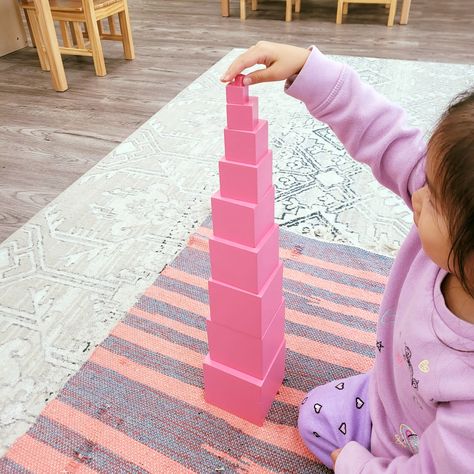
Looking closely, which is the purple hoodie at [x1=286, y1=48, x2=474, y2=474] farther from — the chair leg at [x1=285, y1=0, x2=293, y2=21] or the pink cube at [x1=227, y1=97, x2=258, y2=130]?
the chair leg at [x1=285, y1=0, x2=293, y2=21]

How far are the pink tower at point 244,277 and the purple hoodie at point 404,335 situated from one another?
0.36 feet

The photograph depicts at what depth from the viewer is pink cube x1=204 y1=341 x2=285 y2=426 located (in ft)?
2.78

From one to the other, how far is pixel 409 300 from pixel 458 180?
234 millimetres

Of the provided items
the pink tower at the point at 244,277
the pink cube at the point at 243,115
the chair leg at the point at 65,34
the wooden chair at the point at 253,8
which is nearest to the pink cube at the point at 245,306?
the pink tower at the point at 244,277

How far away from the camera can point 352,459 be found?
2.23 feet

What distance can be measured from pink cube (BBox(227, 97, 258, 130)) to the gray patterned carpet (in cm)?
63

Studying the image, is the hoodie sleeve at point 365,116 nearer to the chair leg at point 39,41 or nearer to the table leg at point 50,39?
the table leg at point 50,39

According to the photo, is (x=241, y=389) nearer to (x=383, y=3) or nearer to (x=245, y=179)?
(x=245, y=179)

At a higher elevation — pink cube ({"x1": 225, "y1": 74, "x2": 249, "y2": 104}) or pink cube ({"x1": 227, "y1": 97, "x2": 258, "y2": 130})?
pink cube ({"x1": 225, "y1": 74, "x2": 249, "y2": 104})

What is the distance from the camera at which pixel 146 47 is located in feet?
9.97

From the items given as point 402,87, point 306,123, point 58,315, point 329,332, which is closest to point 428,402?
point 329,332

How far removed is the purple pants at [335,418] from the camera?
2.54ft

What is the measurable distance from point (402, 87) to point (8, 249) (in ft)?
6.12

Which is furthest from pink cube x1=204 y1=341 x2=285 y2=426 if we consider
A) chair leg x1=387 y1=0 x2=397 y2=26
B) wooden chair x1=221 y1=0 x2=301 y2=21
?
wooden chair x1=221 y1=0 x2=301 y2=21
